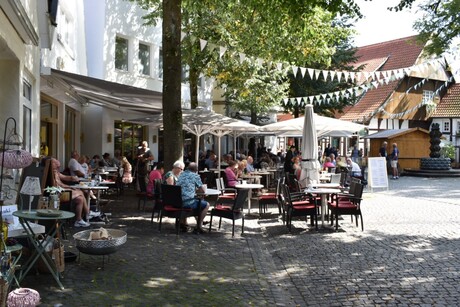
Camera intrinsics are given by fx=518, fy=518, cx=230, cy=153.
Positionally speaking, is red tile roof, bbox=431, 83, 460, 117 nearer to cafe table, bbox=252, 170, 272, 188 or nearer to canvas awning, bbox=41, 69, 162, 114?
cafe table, bbox=252, 170, 272, 188

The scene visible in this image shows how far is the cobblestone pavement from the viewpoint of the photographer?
5543 millimetres

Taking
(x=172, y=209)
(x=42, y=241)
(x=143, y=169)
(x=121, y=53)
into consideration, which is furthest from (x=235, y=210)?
(x=121, y=53)

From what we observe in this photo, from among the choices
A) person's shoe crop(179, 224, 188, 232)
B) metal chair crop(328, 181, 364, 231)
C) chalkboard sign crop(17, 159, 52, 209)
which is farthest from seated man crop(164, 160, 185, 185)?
metal chair crop(328, 181, 364, 231)

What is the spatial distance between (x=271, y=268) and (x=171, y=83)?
5.01 m

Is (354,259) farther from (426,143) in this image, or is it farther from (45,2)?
(426,143)

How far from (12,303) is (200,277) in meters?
2.47

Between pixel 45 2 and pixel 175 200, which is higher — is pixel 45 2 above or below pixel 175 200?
above

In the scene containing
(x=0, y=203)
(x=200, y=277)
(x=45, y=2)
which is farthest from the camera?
(x=45, y=2)

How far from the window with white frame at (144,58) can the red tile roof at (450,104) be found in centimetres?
2378

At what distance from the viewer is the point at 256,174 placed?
16625mm

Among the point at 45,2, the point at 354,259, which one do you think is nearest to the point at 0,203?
the point at 354,259

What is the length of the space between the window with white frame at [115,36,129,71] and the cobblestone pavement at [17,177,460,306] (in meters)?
12.3

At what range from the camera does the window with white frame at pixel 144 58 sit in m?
23.2

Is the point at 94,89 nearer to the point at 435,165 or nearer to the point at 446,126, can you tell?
the point at 435,165
